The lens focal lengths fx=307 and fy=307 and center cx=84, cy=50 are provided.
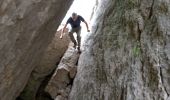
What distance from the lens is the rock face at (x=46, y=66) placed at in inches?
536

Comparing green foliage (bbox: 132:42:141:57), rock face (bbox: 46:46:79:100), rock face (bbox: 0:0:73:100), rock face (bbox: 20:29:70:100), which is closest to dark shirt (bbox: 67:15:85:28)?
rock face (bbox: 46:46:79:100)

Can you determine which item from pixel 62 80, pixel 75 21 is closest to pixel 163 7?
pixel 75 21

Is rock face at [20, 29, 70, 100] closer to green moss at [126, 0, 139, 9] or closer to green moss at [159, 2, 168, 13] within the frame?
green moss at [126, 0, 139, 9]

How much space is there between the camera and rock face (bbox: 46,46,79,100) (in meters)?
12.6

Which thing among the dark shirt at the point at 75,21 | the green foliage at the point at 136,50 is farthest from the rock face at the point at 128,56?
the dark shirt at the point at 75,21

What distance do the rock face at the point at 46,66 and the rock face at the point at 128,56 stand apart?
1.59m

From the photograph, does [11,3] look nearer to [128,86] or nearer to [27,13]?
[27,13]

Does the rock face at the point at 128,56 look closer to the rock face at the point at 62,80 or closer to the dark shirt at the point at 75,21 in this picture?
the rock face at the point at 62,80

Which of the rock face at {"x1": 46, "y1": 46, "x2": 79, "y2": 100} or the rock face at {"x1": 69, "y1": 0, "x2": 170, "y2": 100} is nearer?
the rock face at {"x1": 69, "y1": 0, "x2": 170, "y2": 100}

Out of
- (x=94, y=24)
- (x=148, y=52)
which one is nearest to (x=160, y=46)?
(x=148, y=52)

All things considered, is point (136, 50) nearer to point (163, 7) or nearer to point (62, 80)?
point (163, 7)

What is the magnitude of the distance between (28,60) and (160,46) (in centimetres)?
473

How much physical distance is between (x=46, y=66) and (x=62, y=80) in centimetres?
160

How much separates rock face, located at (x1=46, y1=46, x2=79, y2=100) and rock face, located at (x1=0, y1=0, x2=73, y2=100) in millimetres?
1447
